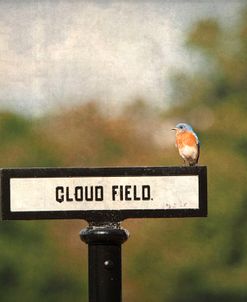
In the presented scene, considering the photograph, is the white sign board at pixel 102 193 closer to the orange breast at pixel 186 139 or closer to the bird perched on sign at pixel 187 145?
the bird perched on sign at pixel 187 145

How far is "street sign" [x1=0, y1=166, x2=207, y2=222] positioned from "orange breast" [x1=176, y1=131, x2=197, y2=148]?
55cm

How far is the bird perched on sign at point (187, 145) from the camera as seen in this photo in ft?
7.11

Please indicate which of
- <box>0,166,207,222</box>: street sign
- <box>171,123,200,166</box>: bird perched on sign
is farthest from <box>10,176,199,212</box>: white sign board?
<box>171,123,200,166</box>: bird perched on sign

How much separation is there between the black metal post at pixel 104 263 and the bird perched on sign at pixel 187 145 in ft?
1.49

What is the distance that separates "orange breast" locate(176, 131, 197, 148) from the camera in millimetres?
2326

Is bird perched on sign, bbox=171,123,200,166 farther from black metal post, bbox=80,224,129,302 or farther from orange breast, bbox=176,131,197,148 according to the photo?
black metal post, bbox=80,224,129,302

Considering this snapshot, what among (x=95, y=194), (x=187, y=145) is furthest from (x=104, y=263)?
(x=187, y=145)

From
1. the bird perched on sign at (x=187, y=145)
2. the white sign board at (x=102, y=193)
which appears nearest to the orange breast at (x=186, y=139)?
the bird perched on sign at (x=187, y=145)

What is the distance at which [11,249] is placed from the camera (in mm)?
12508

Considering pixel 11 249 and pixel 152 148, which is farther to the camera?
pixel 11 249

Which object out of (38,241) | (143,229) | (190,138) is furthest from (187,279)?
(190,138)

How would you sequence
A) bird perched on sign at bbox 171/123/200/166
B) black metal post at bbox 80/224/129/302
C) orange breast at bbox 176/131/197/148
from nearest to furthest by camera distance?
black metal post at bbox 80/224/129/302 < bird perched on sign at bbox 171/123/200/166 < orange breast at bbox 176/131/197/148

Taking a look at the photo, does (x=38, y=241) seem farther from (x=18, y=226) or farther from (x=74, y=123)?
(x=74, y=123)

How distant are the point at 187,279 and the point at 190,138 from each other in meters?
9.92
